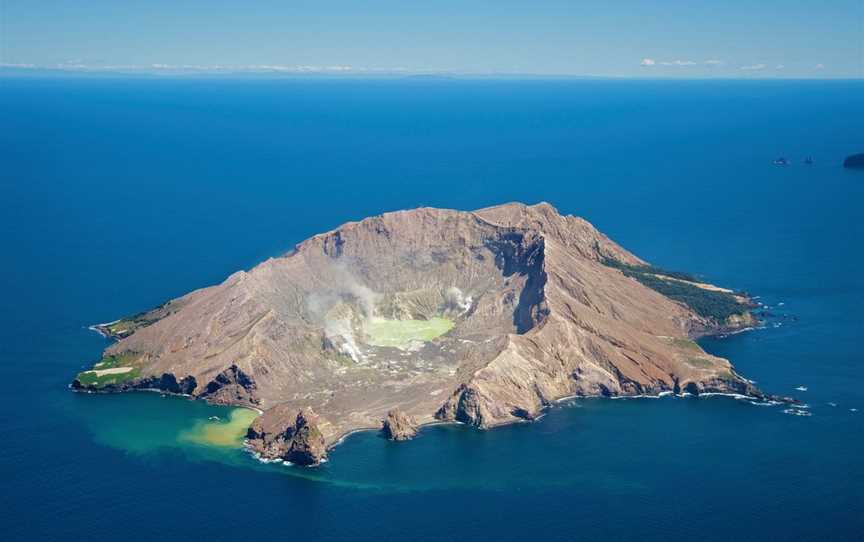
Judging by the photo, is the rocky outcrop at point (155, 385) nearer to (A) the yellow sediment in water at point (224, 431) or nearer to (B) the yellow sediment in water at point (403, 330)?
(A) the yellow sediment in water at point (224, 431)

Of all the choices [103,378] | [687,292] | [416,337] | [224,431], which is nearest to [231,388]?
[224,431]

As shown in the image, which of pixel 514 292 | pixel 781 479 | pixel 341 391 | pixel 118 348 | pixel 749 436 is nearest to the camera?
pixel 781 479

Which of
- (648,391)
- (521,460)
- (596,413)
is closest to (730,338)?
(648,391)

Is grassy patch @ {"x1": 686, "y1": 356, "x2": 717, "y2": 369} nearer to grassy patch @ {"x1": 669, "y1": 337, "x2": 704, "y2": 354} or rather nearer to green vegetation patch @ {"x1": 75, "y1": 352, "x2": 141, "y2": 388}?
grassy patch @ {"x1": 669, "y1": 337, "x2": 704, "y2": 354}

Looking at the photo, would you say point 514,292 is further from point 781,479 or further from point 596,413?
point 781,479

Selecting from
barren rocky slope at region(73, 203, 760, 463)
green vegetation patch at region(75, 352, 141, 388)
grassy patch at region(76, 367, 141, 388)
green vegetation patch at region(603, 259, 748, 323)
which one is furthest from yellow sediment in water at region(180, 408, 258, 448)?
green vegetation patch at region(603, 259, 748, 323)
